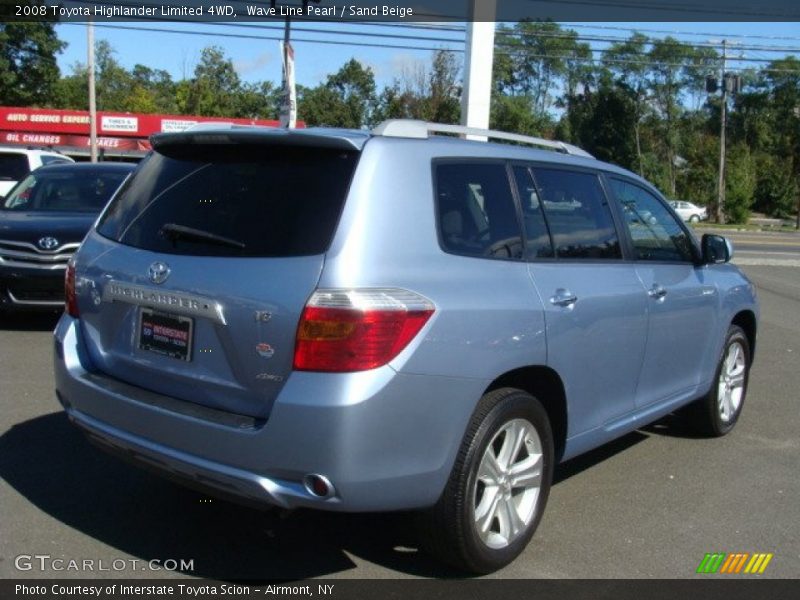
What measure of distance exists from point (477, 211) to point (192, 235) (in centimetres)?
122

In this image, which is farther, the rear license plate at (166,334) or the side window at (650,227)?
the side window at (650,227)

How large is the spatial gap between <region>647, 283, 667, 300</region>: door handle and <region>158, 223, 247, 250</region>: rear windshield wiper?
2.39m

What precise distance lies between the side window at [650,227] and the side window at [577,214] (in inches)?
8.5

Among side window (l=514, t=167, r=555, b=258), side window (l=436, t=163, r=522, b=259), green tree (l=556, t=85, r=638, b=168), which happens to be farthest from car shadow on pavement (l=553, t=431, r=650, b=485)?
green tree (l=556, t=85, r=638, b=168)

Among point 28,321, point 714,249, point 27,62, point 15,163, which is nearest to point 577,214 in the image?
point 714,249

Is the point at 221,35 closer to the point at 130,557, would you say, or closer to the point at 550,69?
the point at 130,557

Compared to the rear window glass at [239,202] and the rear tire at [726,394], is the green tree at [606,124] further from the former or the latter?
the rear window glass at [239,202]

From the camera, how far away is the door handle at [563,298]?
379 cm

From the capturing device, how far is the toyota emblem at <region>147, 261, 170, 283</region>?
3.39 m

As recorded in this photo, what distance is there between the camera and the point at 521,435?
3689mm

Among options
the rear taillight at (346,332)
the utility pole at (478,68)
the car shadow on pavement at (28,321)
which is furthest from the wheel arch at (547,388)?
the utility pole at (478,68)

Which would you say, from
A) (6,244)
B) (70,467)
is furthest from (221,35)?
(70,467)

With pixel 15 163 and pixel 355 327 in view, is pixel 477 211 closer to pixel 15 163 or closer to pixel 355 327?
pixel 355 327

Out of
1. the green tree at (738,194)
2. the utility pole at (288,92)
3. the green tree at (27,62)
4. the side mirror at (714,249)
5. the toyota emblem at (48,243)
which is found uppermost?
the green tree at (27,62)
